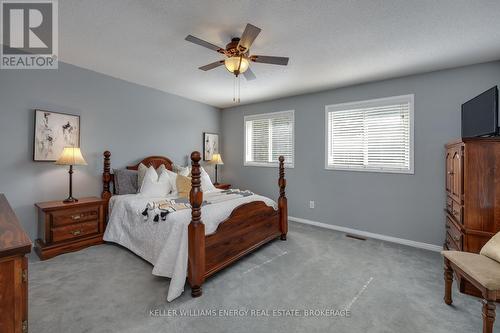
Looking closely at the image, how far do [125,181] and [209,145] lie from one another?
7.20ft

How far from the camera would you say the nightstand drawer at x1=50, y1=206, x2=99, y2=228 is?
2.83 metres

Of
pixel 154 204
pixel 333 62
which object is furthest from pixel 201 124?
pixel 333 62

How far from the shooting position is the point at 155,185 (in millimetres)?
3465

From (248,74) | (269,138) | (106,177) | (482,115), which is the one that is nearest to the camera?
(482,115)

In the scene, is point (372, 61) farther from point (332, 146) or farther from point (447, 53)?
point (332, 146)

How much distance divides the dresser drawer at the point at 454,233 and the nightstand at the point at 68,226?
4329 mm

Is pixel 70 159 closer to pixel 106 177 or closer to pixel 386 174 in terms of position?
pixel 106 177

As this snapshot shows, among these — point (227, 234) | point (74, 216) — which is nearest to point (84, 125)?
point (74, 216)

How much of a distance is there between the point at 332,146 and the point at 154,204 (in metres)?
3.12

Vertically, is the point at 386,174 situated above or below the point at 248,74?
below

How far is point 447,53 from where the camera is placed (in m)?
2.67

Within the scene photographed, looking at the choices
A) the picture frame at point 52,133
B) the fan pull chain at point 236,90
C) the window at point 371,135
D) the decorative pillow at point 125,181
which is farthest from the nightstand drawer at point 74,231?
the window at point 371,135

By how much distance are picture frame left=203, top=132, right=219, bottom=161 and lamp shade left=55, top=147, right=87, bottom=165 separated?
260 centimetres

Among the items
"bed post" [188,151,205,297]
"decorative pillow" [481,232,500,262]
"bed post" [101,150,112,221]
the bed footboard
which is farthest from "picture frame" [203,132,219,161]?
"decorative pillow" [481,232,500,262]
